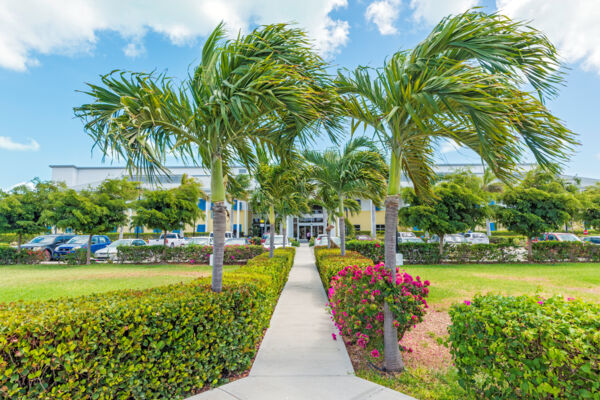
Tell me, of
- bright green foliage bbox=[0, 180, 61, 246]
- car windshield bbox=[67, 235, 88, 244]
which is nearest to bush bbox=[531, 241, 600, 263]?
bright green foliage bbox=[0, 180, 61, 246]

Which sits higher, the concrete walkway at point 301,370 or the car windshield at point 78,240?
the car windshield at point 78,240

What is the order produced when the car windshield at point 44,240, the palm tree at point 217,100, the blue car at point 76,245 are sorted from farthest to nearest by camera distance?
the car windshield at point 44,240
the blue car at point 76,245
the palm tree at point 217,100

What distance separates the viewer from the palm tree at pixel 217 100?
3545 mm

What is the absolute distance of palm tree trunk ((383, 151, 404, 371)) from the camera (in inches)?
146

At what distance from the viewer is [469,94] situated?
115 inches

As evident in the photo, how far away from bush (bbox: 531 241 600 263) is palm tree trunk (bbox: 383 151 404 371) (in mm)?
17136

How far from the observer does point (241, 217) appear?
46812mm

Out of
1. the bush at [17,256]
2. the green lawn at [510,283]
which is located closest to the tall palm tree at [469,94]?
the green lawn at [510,283]

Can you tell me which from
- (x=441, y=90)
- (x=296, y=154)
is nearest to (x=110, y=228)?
(x=296, y=154)

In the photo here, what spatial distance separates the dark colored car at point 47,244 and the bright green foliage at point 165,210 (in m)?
6.87

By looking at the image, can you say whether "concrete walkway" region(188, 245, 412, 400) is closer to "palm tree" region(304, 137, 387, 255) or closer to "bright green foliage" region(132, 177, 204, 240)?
"palm tree" region(304, 137, 387, 255)

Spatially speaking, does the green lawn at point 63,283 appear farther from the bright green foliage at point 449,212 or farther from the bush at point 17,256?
the bright green foliage at point 449,212

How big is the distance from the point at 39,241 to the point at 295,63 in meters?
23.0

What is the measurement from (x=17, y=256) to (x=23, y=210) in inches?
109
